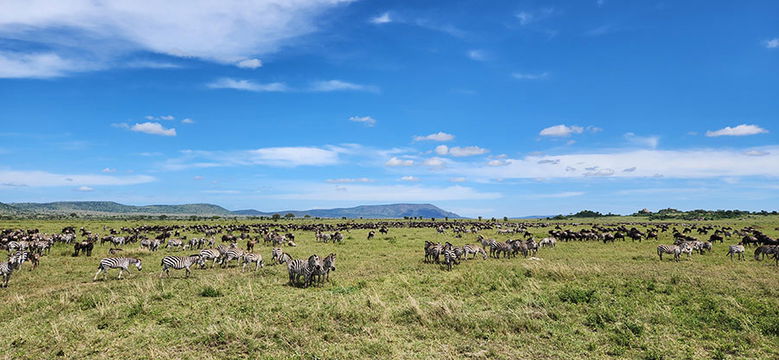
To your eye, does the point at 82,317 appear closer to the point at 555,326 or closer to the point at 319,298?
the point at 319,298

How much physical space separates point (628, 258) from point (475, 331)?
2363 centimetres

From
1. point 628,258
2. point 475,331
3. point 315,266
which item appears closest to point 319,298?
point 315,266

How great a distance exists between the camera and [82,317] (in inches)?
540

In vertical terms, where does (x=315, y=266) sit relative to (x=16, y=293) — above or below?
above

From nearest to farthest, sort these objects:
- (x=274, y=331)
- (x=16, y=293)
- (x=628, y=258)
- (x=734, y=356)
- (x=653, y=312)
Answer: (x=734, y=356)
(x=274, y=331)
(x=653, y=312)
(x=16, y=293)
(x=628, y=258)

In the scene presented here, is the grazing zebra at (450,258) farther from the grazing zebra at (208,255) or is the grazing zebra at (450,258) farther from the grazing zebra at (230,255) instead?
the grazing zebra at (208,255)

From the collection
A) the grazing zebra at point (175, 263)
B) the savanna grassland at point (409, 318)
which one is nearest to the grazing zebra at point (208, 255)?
the grazing zebra at point (175, 263)

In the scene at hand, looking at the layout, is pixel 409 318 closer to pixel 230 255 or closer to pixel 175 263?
pixel 175 263

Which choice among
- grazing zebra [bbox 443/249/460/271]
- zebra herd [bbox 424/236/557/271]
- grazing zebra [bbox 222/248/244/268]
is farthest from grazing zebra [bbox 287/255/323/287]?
zebra herd [bbox 424/236/557/271]

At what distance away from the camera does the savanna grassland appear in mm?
11023

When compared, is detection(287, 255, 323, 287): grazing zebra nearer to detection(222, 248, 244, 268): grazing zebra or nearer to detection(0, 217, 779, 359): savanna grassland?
detection(0, 217, 779, 359): savanna grassland

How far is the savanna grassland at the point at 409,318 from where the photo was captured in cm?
1102

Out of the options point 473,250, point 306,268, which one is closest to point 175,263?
point 306,268

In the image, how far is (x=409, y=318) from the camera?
44.5ft
